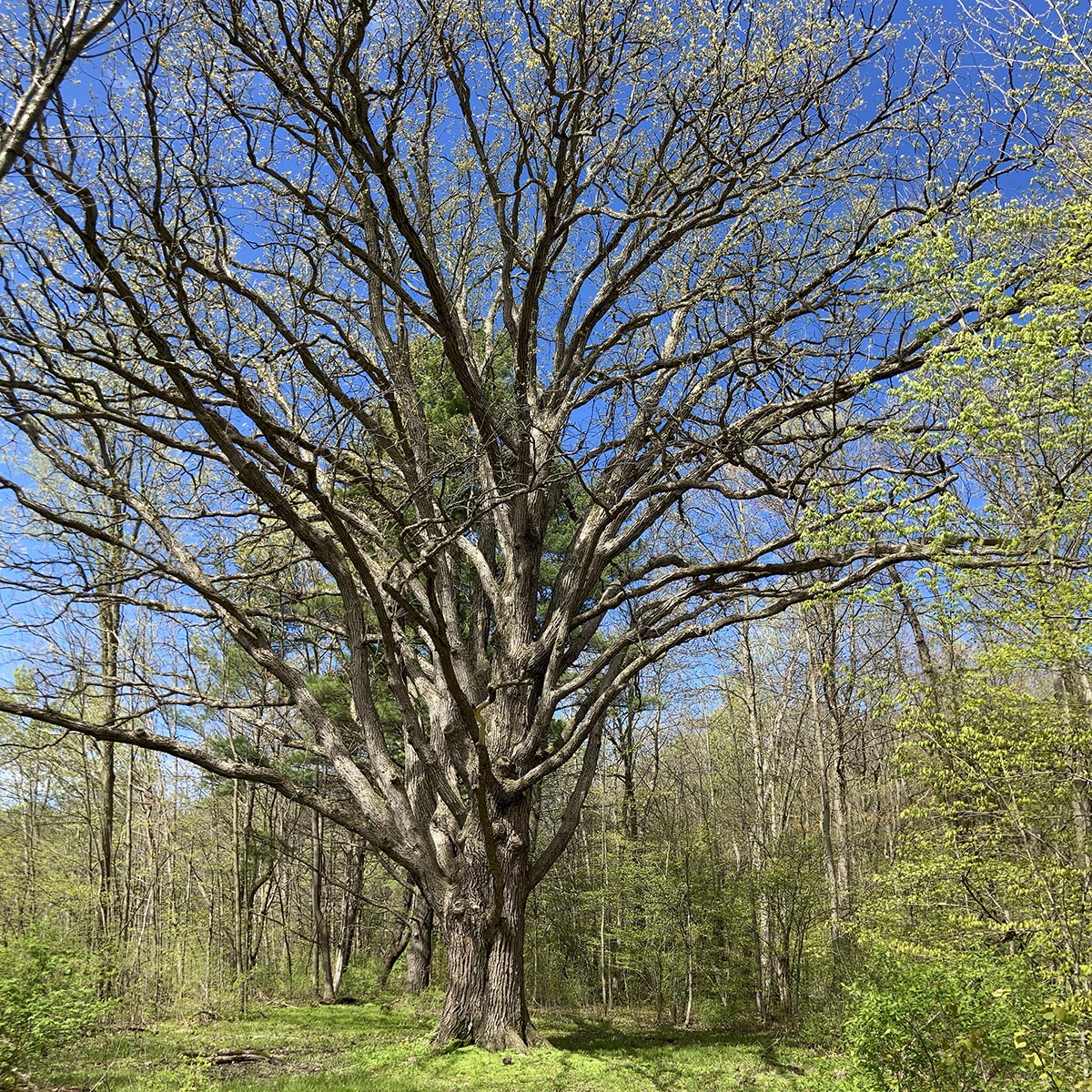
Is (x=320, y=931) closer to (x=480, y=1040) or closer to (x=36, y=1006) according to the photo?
(x=480, y=1040)

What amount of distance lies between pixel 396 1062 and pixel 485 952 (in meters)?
1.26

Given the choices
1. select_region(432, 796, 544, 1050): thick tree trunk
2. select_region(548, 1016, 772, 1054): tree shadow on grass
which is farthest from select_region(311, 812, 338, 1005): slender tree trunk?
select_region(432, 796, 544, 1050): thick tree trunk

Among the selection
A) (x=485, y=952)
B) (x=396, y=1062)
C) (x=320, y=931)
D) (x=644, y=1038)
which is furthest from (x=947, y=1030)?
(x=320, y=931)

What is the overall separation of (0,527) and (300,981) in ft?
55.7

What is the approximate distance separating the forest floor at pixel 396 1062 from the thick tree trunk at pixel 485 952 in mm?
272

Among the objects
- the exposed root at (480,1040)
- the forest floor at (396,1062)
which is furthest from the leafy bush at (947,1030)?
the exposed root at (480,1040)

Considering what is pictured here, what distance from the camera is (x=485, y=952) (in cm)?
773

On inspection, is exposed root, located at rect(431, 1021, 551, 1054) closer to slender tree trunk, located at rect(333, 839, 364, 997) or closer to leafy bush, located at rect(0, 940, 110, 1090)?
leafy bush, located at rect(0, 940, 110, 1090)

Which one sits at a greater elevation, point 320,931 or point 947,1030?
point 947,1030

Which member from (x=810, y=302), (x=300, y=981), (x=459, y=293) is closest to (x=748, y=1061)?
(x=810, y=302)

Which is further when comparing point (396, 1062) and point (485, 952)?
point (485, 952)

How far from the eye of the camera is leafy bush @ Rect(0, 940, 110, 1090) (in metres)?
5.55

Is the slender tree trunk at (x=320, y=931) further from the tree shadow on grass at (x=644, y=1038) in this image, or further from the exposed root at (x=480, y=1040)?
the exposed root at (x=480, y=1040)

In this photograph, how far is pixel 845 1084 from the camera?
188 inches
